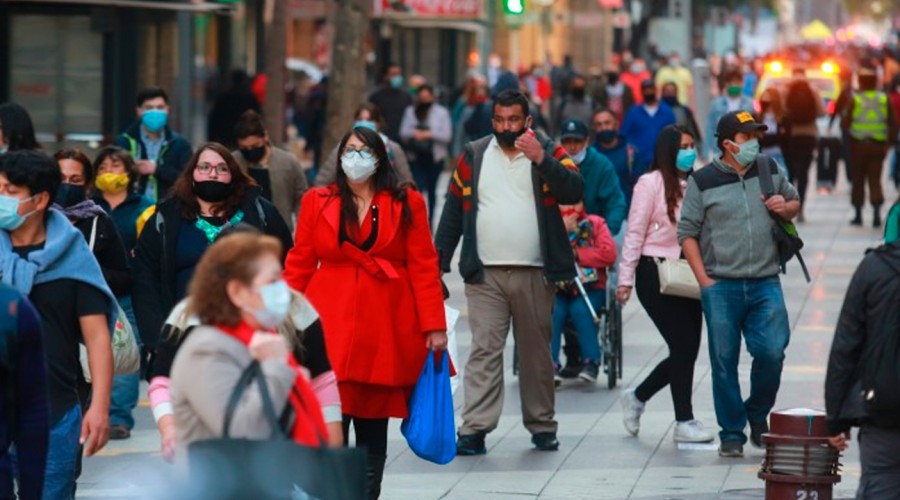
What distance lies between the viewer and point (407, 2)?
132ft

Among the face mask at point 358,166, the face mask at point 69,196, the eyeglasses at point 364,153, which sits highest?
the eyeglasses at point 364,153

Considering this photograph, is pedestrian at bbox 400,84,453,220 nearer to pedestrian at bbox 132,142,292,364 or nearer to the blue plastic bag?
pedestrian at bbox 132,142,292,364

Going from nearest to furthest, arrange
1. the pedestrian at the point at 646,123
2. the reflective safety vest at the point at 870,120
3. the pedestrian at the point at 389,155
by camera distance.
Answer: the pedestrian at the point at 389,155 < the pedestrian at the point at 646,123 < the reflective safety vest at the point at 870,120

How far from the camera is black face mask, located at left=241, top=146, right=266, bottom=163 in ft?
43.2

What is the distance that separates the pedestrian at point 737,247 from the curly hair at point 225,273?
18.0 ft

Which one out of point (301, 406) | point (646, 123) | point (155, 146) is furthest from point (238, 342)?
point (646, 123)

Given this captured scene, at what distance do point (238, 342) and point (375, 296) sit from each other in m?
3.36

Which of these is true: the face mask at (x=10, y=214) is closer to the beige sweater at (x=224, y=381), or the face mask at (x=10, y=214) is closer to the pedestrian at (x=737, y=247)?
the beige sweater at (x=224, y=381)

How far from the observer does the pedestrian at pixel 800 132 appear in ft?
82.8

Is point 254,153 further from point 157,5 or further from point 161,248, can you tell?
point 157,5

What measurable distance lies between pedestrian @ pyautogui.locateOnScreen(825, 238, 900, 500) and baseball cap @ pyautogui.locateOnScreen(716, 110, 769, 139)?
3594 millimetres

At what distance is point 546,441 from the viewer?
1112cm

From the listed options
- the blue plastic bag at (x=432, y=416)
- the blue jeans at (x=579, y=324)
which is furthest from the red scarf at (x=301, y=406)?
the blue jeans at (x=579, y=324)

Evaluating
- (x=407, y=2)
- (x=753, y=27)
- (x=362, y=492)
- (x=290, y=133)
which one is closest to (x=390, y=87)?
(x=290, y=133)
